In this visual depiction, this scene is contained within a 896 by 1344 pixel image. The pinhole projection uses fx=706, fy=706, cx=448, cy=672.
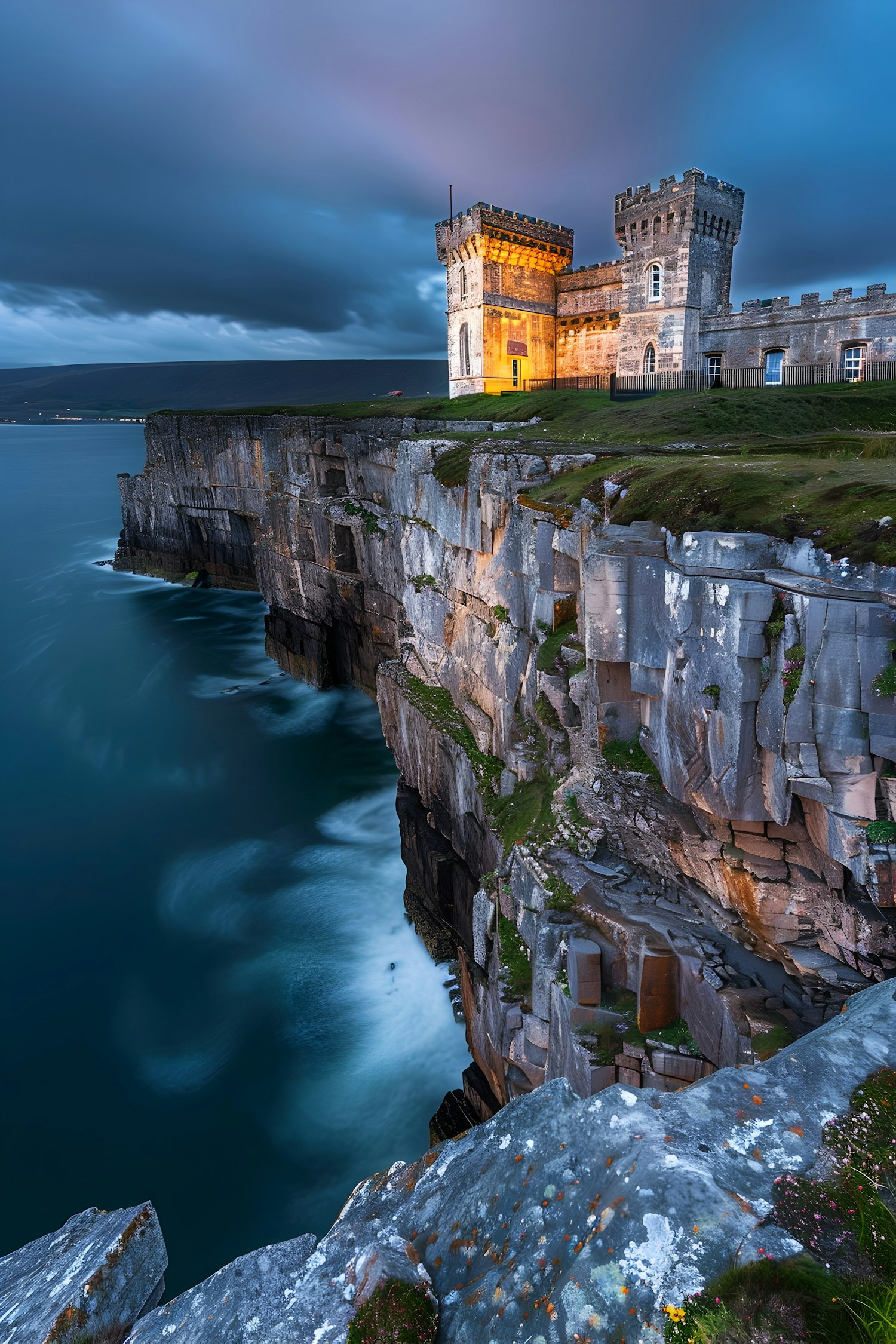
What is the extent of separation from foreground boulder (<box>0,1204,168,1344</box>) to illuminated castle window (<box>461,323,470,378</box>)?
45.3 metres

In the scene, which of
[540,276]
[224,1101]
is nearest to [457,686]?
[224,1101]

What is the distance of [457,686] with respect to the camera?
18.8 m

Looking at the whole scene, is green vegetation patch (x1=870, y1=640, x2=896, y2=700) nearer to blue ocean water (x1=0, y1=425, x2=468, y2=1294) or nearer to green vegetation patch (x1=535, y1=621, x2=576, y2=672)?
green vegetation patch (x1=535, y1=621, x2=576, y2=672)

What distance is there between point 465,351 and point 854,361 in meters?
23.3

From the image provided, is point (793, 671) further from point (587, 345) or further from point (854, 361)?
point (587, 345)

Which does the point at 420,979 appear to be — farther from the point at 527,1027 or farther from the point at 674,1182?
the point at 674,1182

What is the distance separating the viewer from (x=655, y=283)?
33344 millimetres

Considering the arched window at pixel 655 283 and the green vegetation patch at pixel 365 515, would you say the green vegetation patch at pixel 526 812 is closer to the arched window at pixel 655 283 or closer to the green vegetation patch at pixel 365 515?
the green vegetation patch at pixel 365 515

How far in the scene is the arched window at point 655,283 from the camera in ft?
109

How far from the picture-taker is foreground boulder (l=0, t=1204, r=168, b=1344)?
16.5 ft

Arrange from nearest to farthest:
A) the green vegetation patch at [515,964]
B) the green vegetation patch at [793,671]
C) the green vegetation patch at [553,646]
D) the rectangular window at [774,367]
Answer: the green vegetation patch at [793,671] < the green vegetation patch at [515,964] < the green vegetation patch at [553,646] < the rectangular window at [774,367]

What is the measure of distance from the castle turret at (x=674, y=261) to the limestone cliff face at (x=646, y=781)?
20.1 m

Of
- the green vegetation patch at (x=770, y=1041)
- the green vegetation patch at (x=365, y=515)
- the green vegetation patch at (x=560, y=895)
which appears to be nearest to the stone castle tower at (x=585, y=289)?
the green vegetation patch at (x=365, y=515)

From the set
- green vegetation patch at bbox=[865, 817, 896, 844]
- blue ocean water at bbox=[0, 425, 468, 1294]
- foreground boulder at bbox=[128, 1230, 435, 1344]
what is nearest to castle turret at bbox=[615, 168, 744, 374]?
blue ocean water at bbox=[0, 425, 468, 1294]
